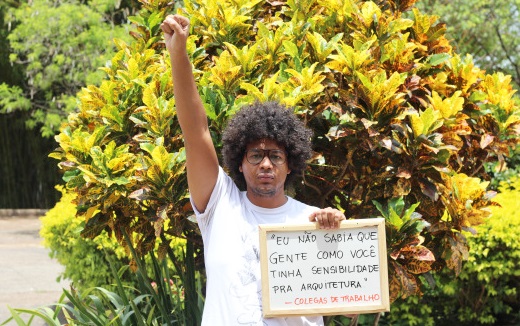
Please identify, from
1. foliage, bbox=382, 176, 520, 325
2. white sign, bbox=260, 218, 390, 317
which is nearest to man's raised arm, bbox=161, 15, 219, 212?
white sign, bbox=260, 218, 390, 317

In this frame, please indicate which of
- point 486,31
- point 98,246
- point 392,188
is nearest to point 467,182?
point 392,188

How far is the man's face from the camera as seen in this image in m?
2.90

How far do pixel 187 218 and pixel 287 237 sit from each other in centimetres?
88

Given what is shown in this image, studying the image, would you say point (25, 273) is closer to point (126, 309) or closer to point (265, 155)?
point (126, 309)

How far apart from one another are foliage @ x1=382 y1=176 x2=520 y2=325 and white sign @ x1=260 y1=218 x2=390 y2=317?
3.09 meters

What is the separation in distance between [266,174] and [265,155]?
3.8 inches

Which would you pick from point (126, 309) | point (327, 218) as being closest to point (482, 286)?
point (126, 309)

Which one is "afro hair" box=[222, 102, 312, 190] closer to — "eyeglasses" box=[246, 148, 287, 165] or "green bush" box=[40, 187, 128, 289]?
"eyeglasses" box=[246, 148, 287, 165]

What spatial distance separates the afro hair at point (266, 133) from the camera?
9.85ft

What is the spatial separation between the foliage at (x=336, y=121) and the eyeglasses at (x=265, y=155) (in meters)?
0.64

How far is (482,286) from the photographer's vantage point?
6527 millimetres

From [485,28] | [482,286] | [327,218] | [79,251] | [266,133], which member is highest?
[485,28]

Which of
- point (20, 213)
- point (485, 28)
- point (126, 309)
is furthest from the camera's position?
point (20, 213)

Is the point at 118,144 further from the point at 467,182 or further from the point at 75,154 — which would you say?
the point at 467,182
